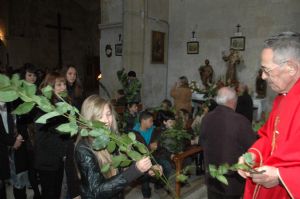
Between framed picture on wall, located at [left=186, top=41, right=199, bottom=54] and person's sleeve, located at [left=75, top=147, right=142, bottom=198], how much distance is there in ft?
30.8

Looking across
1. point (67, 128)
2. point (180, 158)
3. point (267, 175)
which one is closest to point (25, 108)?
point (67, 128)

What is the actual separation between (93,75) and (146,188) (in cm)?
1545

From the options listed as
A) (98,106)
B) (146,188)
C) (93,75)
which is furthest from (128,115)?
(93,75)

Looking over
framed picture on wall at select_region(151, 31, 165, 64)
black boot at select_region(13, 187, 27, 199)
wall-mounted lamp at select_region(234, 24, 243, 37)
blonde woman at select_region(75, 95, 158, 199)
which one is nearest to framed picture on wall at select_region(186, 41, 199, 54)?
framed picture on wall at select_region(151, 31, 165, 64)

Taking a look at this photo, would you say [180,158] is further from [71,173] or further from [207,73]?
[207,73]

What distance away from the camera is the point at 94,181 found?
1.80m

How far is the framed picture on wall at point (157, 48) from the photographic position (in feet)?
34.7

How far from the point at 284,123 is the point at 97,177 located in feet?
3.93

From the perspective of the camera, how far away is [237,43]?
9680 millimetres

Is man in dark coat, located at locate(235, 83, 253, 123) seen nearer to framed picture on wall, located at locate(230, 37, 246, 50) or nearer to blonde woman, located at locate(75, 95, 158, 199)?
blonde woman, located at locate(75, 95, 158, 199)

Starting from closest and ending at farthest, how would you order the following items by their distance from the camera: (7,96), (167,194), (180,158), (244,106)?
(7,96) < (180,158) < (167,194) < (244,106)

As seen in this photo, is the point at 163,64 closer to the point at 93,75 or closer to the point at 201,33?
the point at 201,33

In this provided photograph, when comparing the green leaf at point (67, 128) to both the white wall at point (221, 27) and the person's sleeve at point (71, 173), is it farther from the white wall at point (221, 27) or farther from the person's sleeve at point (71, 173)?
the white wall at point (221, 27)

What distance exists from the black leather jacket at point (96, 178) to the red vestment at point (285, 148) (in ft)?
2.71
